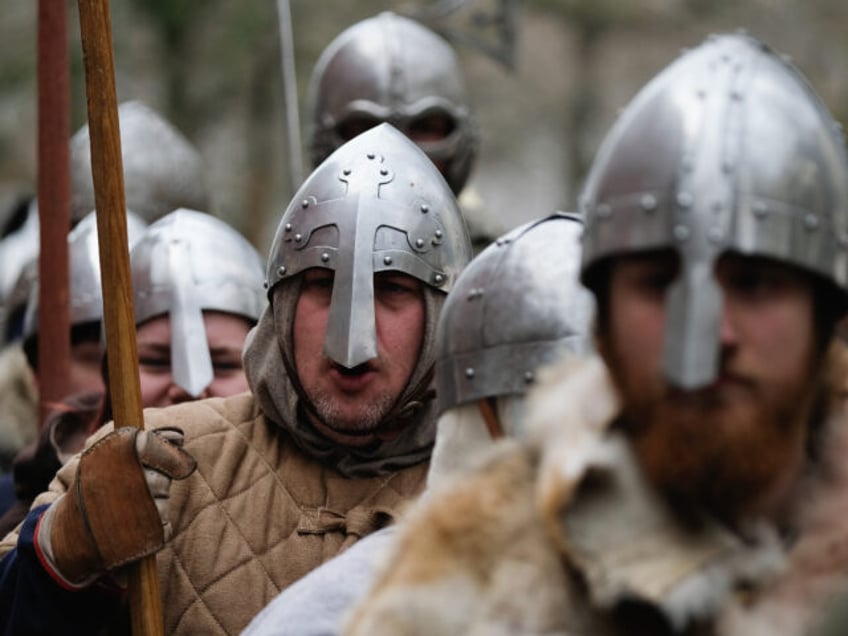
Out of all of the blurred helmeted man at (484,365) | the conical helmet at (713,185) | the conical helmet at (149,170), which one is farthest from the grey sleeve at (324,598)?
the conical helmet at (149,170)

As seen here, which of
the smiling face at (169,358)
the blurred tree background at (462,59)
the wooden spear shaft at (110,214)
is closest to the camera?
the wooden spear shaft at (110,214)

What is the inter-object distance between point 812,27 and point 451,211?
641 inches

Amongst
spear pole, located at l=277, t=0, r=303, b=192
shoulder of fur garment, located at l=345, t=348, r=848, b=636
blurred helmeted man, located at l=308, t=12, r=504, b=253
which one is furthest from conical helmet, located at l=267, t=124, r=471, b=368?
spear pole, located at l=277, t=0, r=303, b=192

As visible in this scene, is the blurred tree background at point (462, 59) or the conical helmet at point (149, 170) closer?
the conical helmet at point (149, 170)

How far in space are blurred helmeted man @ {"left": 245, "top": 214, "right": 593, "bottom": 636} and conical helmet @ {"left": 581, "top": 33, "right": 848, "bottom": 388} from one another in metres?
0.56

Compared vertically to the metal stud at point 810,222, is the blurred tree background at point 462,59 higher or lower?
lower

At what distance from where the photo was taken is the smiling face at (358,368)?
467 centimetres

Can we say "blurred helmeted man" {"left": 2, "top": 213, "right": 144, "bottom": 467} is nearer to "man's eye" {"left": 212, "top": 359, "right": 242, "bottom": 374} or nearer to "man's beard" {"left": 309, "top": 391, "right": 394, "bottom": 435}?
"man's eye" {"left": 212, "top": 359, "right": 242, "bottom": 374}

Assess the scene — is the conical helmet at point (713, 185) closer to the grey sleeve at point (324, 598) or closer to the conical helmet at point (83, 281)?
the grey sleeve at point (324, 598)

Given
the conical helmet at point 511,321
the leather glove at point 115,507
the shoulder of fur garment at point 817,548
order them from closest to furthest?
1. the shoulder of fur garment at point 817,548
2. the conical helmet at point 511,321
3. the leather glove at point 115,507

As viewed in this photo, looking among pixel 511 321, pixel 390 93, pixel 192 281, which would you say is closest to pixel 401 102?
pixel 390 93

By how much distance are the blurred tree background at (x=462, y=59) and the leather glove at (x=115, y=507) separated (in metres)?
9.61

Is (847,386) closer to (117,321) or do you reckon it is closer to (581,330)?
(581,330)

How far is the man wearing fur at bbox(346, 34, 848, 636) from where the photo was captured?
2.96 metres
